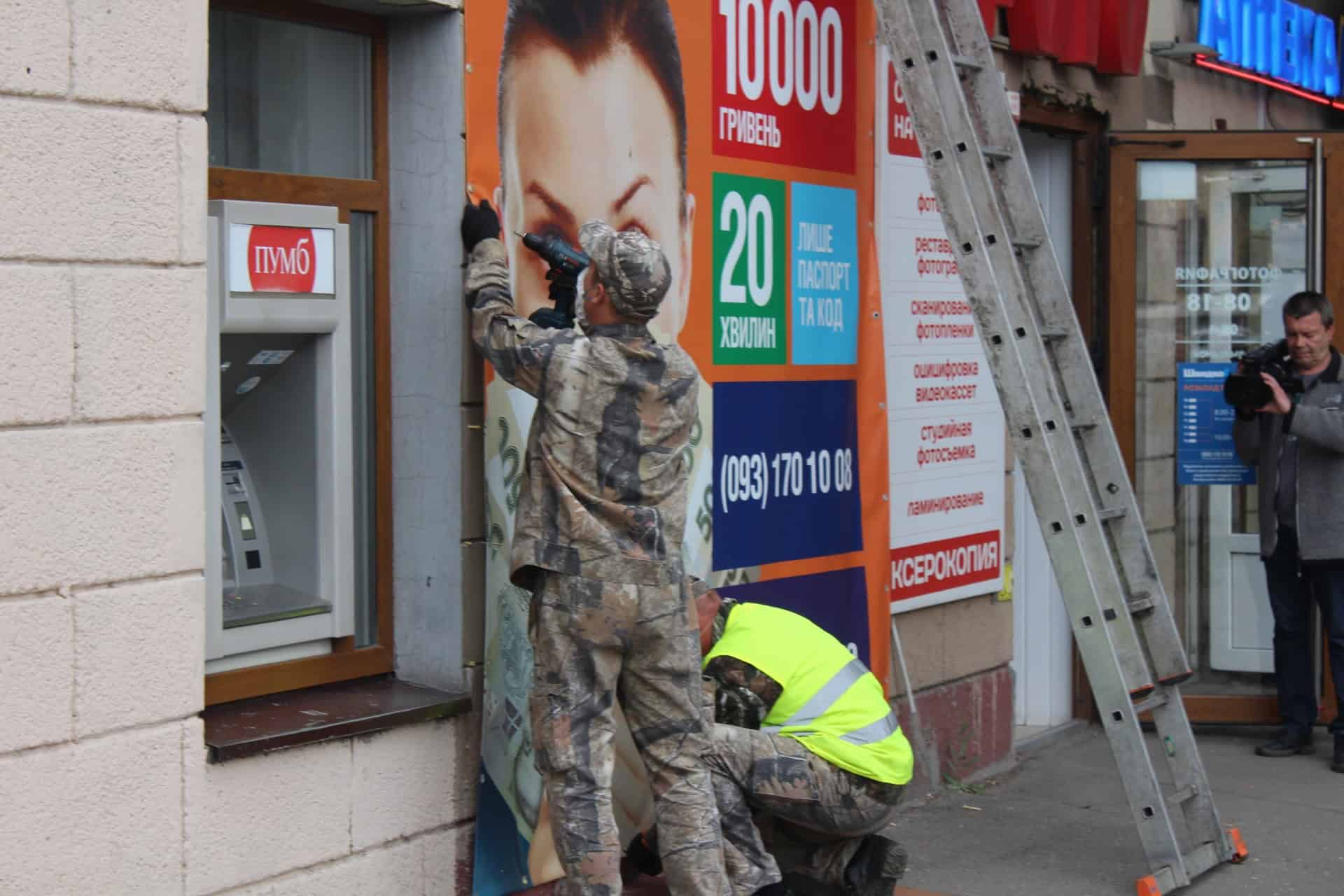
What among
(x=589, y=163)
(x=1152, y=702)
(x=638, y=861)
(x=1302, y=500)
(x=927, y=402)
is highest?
(x=589, y=163)

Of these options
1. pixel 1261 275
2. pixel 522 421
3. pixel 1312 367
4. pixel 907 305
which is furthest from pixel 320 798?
pixel 1261 275

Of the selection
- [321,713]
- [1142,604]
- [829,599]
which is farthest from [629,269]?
[1142,604]

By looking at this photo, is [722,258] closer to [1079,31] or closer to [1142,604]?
[1142,604]

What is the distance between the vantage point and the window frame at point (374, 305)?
4398mm

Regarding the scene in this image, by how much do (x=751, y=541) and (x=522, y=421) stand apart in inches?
48.4

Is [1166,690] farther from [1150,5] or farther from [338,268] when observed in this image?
[1150,5]

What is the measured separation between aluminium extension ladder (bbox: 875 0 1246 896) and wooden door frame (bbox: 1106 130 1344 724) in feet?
7.24

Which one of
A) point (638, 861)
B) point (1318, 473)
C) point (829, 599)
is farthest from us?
point (1318, 473)

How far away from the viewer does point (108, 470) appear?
376 cm

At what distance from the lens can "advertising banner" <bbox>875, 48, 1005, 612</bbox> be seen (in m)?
6.42

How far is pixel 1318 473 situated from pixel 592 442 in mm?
4187

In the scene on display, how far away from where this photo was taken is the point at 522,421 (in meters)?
4.76

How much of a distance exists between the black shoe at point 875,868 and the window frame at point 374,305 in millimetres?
1462

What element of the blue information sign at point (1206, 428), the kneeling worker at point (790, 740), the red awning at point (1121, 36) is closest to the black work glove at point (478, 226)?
the kneeling worker at point (790, 740)
